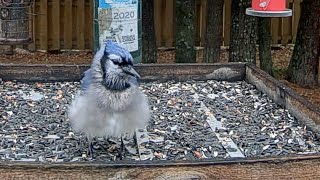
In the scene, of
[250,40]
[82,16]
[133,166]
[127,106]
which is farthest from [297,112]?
[82,16]

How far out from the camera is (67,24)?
12008 millimetres

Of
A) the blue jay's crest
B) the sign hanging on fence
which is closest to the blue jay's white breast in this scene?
the blue jay's crest

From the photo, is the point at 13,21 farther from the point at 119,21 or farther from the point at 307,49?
the point at 307,49

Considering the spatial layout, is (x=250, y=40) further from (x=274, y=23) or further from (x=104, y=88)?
(x=274, y=23)

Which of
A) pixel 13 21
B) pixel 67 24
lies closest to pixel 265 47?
pixel 13 21

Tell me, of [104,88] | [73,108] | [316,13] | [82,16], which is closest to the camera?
[104,88]

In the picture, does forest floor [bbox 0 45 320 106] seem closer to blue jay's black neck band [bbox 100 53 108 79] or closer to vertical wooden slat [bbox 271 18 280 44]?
vertical wooden slat [bbox 271 18 280 44]

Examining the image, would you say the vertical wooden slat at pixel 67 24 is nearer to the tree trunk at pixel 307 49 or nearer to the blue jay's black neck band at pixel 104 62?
the tree trunk at pixel 307 49

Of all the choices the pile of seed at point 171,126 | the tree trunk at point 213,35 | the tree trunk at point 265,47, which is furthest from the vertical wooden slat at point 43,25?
the pile of seed at point 171,126

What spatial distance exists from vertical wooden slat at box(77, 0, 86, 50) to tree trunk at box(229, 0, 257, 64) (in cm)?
517

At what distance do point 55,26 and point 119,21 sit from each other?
21.7ft

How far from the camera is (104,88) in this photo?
9.80 ft

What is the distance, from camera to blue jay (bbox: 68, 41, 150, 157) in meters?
2.94

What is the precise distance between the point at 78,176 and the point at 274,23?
10.7 m
